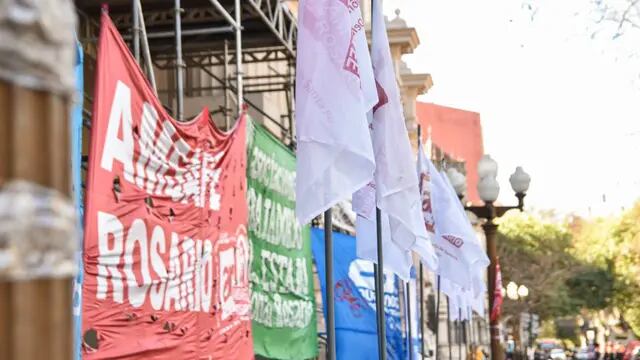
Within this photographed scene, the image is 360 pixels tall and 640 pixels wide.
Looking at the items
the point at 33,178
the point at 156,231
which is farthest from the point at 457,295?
the point at 33,178

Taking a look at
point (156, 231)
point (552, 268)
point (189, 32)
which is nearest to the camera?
point (156, 231)

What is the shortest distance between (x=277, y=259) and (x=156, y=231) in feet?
15.2

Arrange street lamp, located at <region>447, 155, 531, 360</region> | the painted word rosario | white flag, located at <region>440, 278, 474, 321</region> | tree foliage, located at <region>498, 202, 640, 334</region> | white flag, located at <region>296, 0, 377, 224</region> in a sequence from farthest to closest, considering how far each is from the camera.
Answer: tree foliage, located at <region>498, 202, 640, 334</region>
street lamp, located at <region>447, 155, 531, 360</region>
white flag, located at <region>440, 278, 474, 321</region>
white flag, located at <region>296, 0, 377, 224</region>
the painted word rosario

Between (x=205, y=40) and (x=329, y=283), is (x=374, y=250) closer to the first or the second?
(x=329, y=283)

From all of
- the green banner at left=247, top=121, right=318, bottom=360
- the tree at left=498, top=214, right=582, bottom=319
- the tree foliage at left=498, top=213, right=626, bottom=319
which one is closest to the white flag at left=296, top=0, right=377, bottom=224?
the green banner at left=247, top=121, right=318, bottom=360

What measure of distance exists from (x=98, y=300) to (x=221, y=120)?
11.4m

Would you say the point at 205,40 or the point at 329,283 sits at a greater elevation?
the point at 205,40

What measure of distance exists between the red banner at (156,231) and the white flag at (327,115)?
1.16 metres

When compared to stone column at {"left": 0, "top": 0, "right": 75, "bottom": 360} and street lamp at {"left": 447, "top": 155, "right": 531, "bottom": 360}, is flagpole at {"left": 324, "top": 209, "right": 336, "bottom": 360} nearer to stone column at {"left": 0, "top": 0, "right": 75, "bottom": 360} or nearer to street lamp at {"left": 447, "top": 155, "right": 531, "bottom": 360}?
stone column at {"left": 0, "top": 0, "right": 75, "bottom": 360}

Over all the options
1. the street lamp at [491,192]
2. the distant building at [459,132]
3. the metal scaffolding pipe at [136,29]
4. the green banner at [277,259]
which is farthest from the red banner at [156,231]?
the distant building at [459,132]

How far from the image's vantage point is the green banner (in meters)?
11.1

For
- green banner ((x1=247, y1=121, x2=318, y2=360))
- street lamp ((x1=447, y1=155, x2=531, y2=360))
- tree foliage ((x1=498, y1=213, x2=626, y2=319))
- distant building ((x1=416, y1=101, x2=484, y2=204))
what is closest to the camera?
green banner ((x1=247, y1=121, x2=318, y2=360))

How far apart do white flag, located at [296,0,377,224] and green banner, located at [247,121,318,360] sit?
13.0 feet

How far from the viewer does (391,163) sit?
321 inches
